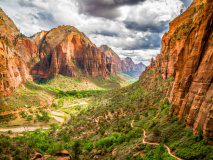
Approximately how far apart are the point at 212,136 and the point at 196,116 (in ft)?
11.2

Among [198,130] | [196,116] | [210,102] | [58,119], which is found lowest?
[58,119]

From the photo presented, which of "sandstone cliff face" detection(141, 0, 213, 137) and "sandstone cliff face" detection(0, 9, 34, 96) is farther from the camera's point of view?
"sandstone cliff face" detection(0, 9, 34, 96)

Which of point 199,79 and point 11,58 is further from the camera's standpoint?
point 11,58

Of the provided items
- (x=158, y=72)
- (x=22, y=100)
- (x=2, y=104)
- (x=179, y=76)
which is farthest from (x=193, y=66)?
(x=22, y=100)

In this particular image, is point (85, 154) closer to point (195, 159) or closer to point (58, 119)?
point (195, 159)

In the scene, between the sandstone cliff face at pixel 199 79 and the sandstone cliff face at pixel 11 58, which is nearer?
the sandstone cliff face at pixel 199 79

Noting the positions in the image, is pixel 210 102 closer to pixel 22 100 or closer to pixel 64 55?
pixel 22 100

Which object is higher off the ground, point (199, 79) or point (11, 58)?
point (11, 58)

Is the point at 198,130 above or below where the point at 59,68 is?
below

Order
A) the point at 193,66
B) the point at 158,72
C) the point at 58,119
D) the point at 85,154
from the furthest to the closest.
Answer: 1. the point at 58,119
2. the point at 158,72
3. the point at 85,154
4. the point at 193,66

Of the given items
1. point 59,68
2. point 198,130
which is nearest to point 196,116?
point 198,130

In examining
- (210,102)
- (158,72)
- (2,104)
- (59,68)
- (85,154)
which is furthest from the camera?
(59,68)

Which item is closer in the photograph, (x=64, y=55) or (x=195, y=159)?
(x=195, y=159)

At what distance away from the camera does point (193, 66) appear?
19.5 m
